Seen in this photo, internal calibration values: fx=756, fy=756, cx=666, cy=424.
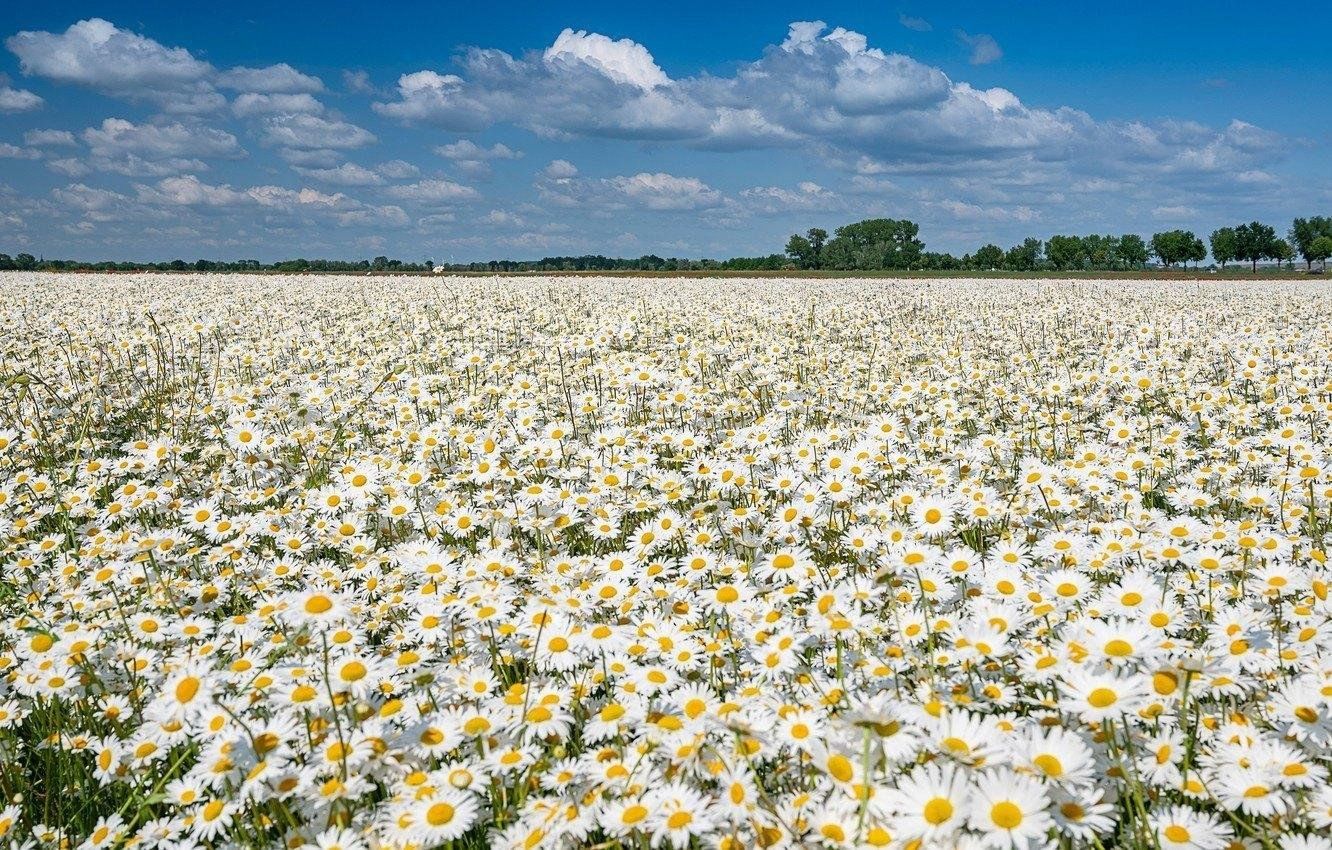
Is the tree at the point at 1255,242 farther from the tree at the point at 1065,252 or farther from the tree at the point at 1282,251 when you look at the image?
the tree at the point at 1065,252

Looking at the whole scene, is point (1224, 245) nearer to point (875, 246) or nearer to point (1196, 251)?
point (1196, 251)

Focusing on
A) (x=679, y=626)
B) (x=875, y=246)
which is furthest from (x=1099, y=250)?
(x=679, y=626)

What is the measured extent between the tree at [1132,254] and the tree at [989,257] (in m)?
20.9

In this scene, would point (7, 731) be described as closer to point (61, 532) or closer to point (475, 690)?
point (475, 690)

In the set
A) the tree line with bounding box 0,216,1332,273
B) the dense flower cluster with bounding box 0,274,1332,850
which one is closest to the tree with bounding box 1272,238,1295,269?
the tree line with bounding box 0,216,1332,273

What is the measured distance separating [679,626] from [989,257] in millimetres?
165403

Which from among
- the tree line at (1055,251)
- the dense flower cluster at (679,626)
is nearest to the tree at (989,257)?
the tree line at (1055,251)

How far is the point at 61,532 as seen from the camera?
571 cm

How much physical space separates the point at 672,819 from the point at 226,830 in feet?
6.15

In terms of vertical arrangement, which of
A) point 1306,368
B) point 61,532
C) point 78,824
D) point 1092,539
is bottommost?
point 78,824

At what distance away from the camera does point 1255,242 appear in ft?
462

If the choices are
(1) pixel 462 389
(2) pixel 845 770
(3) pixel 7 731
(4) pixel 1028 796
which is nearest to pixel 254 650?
(3) pixel 7 731

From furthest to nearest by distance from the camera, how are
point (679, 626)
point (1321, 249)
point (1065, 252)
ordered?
1. point (1065, 252)
2. point (1321, 249)
3. point (679, 626)

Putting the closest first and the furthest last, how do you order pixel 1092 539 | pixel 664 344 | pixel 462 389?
1. pixel 1092 539
2. pixel 462 389
3. pixel 664 344
